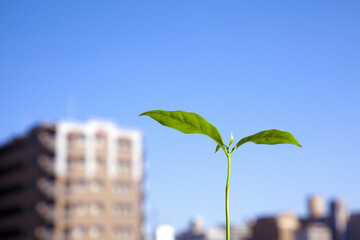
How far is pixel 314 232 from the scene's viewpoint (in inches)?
A: 3935

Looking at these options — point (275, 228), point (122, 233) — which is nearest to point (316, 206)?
point (275, 228)

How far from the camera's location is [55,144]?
214ft

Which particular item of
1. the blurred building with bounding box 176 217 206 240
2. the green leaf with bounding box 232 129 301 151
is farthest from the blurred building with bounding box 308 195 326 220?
the green leaf with bounding box 232 129 301 151

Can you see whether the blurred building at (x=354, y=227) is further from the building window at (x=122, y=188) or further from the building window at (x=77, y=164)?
the building window at (x=77, y=164)

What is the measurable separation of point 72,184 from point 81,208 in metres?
3.59

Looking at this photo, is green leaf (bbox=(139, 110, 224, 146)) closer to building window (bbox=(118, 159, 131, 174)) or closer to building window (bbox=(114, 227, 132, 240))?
building window (bbox=(114, 227, 132, 240))

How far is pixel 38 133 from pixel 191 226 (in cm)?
13231

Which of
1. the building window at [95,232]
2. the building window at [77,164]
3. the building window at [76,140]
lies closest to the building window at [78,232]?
the building window at [95,232]

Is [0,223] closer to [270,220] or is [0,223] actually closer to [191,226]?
[270,220]

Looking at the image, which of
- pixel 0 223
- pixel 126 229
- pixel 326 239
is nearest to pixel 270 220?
pixel 326 239

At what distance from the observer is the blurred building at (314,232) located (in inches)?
3799

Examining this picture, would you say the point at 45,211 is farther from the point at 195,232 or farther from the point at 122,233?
the point at 195,232

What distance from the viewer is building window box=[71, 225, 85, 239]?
65.4 meters

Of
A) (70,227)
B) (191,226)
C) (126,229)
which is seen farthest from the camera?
(191,226)
